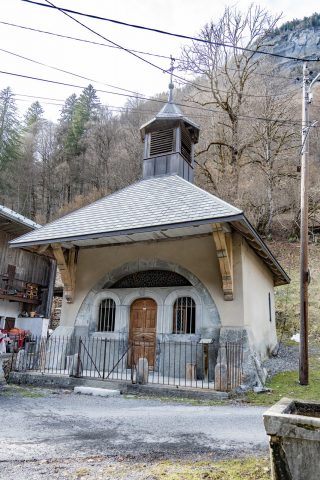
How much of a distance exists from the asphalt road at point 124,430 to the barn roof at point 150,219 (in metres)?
4.18

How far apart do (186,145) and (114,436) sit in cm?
1222

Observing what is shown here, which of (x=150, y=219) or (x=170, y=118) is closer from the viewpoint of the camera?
(x=150, y=219)

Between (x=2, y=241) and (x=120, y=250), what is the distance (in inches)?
337

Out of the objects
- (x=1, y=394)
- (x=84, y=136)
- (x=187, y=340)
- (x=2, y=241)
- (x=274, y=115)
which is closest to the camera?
(x=1, y=394)

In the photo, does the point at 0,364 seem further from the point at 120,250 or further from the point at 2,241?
the point at 2,241

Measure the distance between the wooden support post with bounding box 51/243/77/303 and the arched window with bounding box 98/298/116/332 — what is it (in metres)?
1.06

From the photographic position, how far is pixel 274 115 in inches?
1007

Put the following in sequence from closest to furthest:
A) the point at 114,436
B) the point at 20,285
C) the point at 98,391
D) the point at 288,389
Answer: the point at 114,436, the point at 98,391, the point at 288,389, the point at 20,285

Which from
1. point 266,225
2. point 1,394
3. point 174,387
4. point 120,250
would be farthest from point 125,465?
point 266,225

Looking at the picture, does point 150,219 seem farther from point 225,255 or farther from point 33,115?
point 33,115

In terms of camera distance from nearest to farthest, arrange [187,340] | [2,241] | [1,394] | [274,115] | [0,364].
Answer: [1,394] → [187,340] → [0,364] → [2,241] → [274,115]

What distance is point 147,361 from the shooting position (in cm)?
993

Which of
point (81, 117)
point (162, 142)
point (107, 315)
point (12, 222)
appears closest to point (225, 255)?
point (107, 315)

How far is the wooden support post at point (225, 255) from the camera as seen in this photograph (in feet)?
32.3
